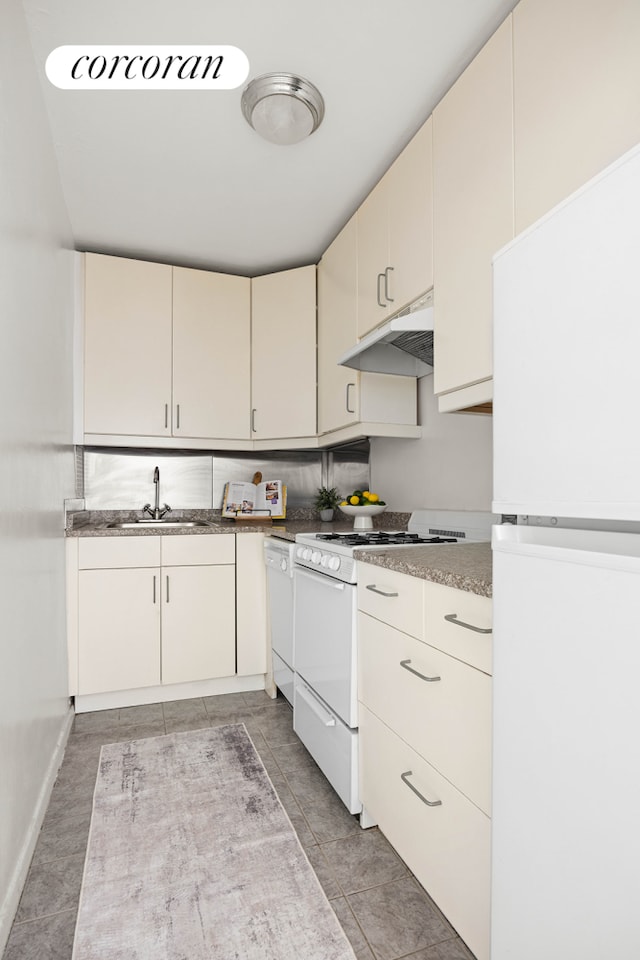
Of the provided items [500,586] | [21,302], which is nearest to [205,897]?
[500,586]

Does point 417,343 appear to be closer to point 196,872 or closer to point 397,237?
point 397,237

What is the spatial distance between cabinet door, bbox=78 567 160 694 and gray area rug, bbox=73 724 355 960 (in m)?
0.58

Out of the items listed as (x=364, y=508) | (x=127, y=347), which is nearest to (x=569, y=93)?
(x=364, y=508)

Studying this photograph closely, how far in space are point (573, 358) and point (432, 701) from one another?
2.97ft

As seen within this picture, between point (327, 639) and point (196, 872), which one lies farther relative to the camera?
point (327, 639)

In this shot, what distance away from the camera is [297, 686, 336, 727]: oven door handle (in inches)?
73.7

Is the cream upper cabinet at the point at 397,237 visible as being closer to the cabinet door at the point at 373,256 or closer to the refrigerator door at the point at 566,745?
the cabinet door at the point at 373,256

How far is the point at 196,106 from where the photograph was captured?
6.31 ft

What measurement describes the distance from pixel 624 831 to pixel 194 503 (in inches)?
121

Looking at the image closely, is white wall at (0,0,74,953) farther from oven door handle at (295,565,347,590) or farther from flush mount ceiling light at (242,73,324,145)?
oven door handle at (295,565,347,590)

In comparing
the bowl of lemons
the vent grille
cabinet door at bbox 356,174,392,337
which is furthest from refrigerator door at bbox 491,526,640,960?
the bowl of lemons

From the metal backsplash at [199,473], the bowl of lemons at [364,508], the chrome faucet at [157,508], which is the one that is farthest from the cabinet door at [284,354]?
the chrome faucet at [157,508]

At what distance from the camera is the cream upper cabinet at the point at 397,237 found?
6.15 feet

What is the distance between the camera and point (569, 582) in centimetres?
79
